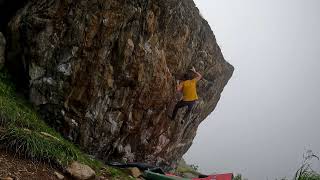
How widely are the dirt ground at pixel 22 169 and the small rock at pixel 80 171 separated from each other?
0.31 meters

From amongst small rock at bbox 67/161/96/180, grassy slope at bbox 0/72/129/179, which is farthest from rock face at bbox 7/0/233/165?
small rock at bbox 67/161/96/180

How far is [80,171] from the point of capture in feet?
23.4

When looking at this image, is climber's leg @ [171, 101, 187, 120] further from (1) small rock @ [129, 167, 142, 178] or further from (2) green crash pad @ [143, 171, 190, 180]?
(2) green crash pad @ [143, 171, 190, 180]

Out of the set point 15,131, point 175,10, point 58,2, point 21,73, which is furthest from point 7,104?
point 175,10

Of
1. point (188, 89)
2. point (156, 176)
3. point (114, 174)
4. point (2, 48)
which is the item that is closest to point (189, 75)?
point (188, 89)

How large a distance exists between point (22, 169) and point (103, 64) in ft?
13.9

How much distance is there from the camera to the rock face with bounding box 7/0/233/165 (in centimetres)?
969

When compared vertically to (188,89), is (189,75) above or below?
above

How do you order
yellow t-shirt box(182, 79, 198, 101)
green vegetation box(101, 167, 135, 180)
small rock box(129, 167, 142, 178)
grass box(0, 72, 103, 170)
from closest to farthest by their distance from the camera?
grass box(0, 72, 103, 170) → green vegetation box(101, 167, 135, 180) → small rock box(129, 167, 142, 178) → yellow t-shirt box(182, 79, 198, 101)

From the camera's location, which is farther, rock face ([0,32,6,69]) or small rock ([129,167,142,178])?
rock face ([0,32,6,69])

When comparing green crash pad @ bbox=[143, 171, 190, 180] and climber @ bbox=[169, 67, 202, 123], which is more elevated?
climber @ bbox=[169, 67, 202, 123]

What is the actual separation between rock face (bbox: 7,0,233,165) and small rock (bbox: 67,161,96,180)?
8.90 feet

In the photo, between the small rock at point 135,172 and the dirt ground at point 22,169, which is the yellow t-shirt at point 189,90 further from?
the dirt ground at point 22,169

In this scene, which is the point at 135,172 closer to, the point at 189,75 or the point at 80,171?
the point at 80,171
